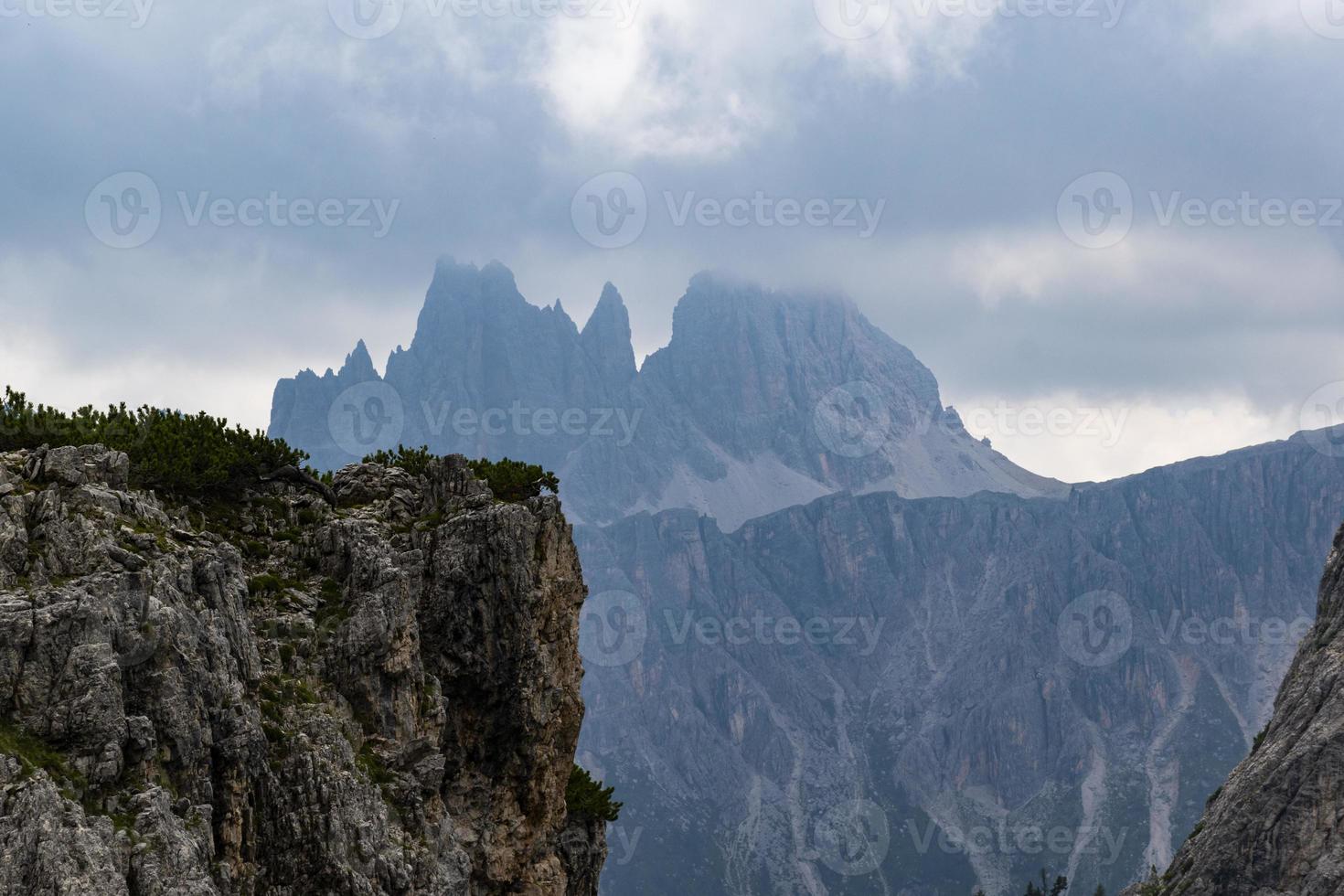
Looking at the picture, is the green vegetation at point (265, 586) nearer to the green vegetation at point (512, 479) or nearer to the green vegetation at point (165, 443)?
the green vegetation at point (165, 443)

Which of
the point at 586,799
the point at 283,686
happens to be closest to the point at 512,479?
the point at 586,799

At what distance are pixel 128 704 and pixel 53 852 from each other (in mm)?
4851

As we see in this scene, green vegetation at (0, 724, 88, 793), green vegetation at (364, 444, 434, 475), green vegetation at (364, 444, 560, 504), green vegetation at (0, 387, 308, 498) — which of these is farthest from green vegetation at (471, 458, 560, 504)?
green vegetation at (0, 724, 88, 793)

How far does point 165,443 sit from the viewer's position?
135 ft

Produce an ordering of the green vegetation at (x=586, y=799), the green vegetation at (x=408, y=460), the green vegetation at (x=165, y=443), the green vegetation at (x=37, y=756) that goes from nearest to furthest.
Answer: the green vegetation at (x=37, y=756) < the green vegetation at (x=165, y=443) < the green vegetation at (x=408, y=460) < the green vegetation at (x=586, y=799)

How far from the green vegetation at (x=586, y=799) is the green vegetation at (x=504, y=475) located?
39.2 feet

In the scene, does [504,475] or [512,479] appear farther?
[512,479]

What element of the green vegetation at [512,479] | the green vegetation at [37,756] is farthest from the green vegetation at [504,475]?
the green vegetation at [37,756]

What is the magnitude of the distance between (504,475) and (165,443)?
13.0 m

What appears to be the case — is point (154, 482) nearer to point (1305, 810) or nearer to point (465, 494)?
point (465, 494)

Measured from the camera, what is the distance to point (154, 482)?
40031 mm

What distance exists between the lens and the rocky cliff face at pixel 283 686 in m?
29.6

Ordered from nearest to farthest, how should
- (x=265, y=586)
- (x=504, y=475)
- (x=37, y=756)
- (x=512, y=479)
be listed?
(x=37, y=756), (x=265, y=586), (x=504, y=475), (x=512, y=479)

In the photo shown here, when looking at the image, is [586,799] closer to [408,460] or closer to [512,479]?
[512,479]
